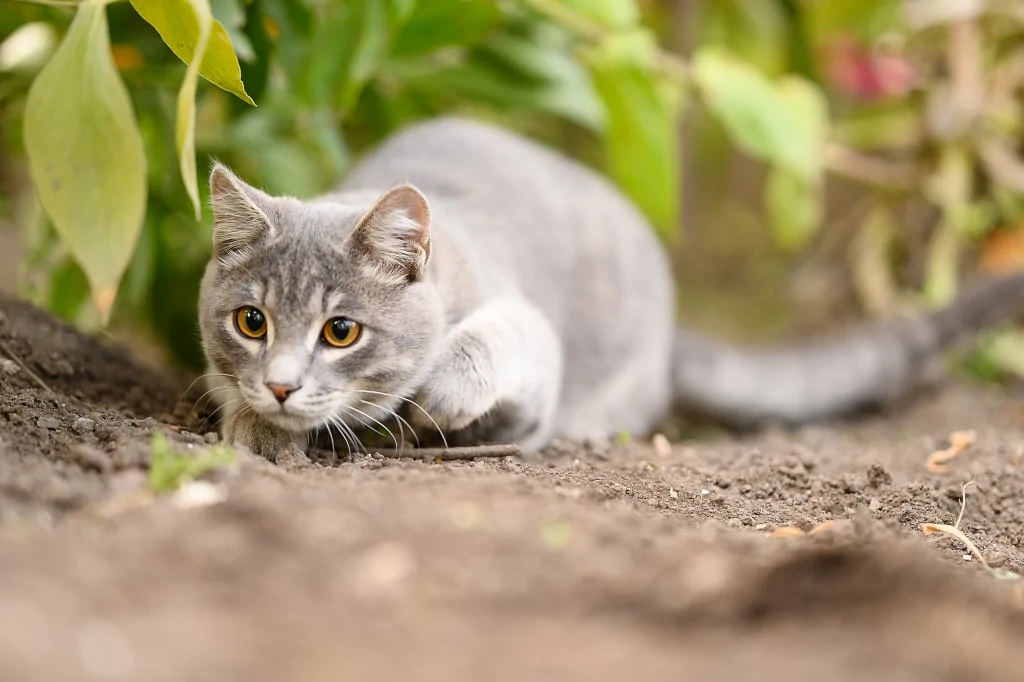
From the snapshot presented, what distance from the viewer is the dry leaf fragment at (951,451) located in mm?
2555

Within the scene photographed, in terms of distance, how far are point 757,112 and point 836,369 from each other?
100 centimetres

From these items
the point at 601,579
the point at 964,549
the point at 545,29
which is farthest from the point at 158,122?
the point at 964,549

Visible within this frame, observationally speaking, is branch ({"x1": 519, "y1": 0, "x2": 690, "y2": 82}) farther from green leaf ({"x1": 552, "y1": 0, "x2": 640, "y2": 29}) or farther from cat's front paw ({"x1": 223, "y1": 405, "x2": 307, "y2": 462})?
Answer: cat's front paw ({"x1": 223, "y1": 405, "x2": 307, "y2": 462})

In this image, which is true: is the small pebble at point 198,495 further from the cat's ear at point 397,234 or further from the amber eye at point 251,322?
the cat's ear at point 397,234

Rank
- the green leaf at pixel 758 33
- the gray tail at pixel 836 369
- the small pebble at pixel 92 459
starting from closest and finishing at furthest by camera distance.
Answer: the small pebble at pixel 92 459
the gray tail at pixel 836 369
the green leaf at pixel 758 33

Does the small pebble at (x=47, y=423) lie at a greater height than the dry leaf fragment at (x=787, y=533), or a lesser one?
lesser

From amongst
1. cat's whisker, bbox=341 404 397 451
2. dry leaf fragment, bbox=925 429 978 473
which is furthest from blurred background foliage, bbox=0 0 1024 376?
dry leaf fragment, bbox=925 429 978 473

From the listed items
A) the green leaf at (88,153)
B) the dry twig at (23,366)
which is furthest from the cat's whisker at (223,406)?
the green leaf at (88,153)

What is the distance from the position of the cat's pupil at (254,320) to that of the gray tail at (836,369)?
71.8 inches

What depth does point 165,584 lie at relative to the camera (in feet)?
3.97

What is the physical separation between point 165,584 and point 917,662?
0.92 m

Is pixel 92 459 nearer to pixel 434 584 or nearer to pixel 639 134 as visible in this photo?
pixel 434 584

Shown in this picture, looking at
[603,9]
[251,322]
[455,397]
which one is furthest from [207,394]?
[603,9]

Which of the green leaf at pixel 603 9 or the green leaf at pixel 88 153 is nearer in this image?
the green leaf at pixel 88 153
